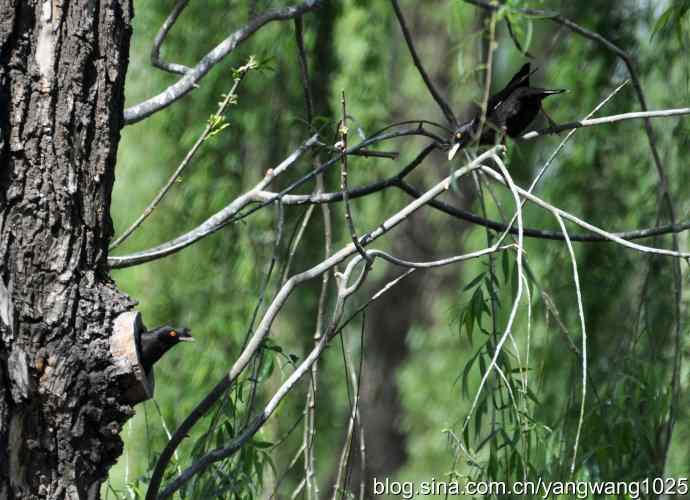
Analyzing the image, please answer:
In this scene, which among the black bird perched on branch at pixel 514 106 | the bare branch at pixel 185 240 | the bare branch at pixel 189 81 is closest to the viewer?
the bare branch at pixel 185 240

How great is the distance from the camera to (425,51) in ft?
27.2

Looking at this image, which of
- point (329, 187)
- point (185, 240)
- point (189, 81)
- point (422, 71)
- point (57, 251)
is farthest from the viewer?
point (329, 187)

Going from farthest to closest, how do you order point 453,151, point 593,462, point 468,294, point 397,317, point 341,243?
1. point 397,317
2. point 468,294
3. point 341,243
4. point 593,462
5. point 453,151

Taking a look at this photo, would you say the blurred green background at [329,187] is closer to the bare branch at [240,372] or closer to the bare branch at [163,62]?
the bare branch at [163,62]

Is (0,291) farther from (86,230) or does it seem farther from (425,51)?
(425,51)

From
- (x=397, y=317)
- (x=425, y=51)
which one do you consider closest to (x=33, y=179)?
(x=425, y=51)

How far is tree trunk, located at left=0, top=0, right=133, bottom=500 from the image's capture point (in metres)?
1.85

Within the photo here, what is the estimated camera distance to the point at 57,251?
6.37 feet

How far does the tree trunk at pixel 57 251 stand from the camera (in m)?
1.85

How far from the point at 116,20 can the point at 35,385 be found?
2.58 feet

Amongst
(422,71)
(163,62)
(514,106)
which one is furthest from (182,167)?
→ (514,106)

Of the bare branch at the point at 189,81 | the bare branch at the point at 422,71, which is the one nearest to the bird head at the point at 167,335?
the bare branch at the point at 189,81

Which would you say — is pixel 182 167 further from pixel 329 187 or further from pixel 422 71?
pixel 329 187

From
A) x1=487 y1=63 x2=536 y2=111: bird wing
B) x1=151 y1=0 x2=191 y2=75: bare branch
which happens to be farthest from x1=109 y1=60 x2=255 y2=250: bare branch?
x1=487 y1=63 x2=536 y2=111: bird wing
